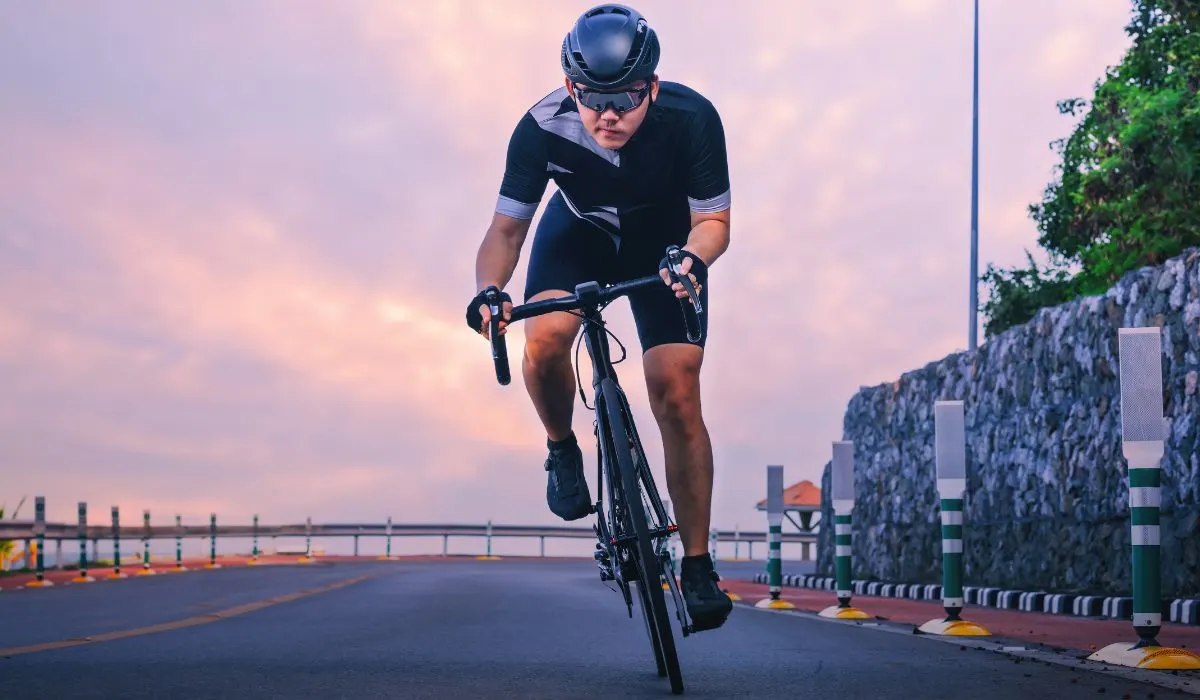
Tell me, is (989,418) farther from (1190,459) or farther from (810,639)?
(810,639)

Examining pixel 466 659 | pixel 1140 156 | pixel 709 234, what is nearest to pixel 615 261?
pixel 709 234

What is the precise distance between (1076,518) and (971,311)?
17.8m

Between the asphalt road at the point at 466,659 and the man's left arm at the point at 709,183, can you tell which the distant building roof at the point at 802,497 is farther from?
the man's left arm at the point at 709,183

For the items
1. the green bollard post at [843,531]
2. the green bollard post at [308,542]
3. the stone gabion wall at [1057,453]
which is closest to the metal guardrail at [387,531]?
the green bollard post at [308,542]

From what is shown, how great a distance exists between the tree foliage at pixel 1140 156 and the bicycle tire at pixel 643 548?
27.1m

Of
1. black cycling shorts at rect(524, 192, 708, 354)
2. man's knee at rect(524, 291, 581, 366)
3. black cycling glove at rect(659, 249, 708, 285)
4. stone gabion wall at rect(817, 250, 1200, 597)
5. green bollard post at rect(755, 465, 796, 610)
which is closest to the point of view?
black cycling glove at rect(659, 249, 708, 285)

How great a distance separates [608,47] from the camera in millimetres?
6445

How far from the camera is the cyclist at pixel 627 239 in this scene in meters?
7.15

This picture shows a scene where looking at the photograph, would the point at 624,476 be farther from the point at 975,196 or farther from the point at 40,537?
the point at 975,196

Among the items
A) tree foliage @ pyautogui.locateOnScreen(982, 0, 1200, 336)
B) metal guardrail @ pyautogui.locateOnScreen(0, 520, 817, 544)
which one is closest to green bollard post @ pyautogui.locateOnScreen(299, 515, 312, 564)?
metal guardrail @ pyautogui.locateOnScreen(0, 520, 817, 544)

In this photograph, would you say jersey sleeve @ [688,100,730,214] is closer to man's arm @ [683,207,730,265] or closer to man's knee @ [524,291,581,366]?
man's arm @ [683,207,730,265]

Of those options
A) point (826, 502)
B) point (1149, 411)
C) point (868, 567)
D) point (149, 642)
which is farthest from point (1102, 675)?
point (826, 502)

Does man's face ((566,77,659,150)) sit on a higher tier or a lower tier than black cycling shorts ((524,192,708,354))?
higher

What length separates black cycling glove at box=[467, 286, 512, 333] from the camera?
665 cm
